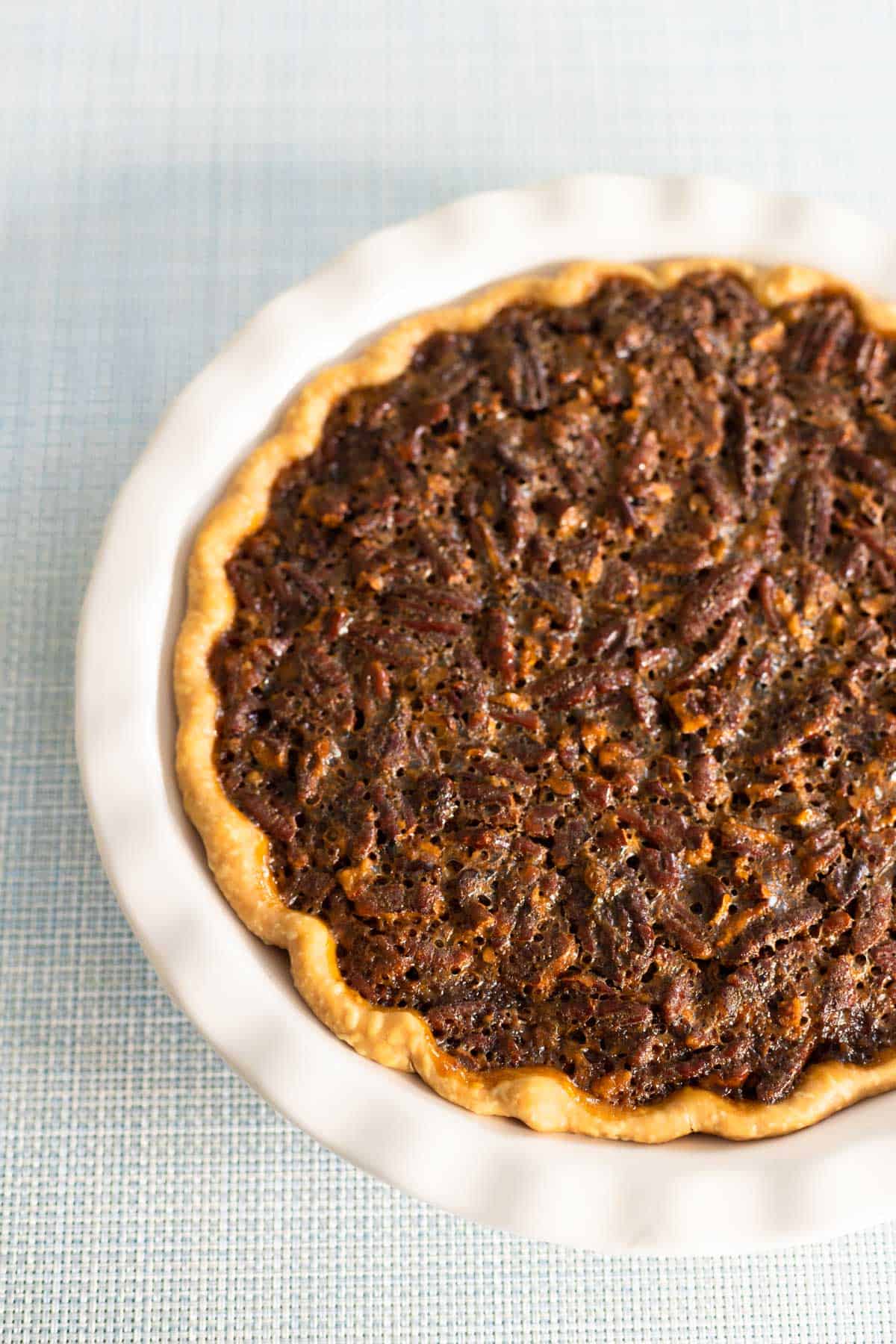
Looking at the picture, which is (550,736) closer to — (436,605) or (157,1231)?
(436,605)

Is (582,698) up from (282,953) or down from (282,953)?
up

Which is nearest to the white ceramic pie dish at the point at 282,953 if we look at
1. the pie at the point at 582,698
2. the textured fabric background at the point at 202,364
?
the pie at the point at 582,698

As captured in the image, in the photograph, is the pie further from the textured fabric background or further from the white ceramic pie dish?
the textured fabric background

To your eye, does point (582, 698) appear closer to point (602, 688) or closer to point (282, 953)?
point (602, 688)

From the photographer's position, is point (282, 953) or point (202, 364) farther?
point (202, 364)

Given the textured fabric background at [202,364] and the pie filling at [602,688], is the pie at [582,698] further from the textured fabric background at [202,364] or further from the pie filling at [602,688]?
the textured fabric background at [202,364]

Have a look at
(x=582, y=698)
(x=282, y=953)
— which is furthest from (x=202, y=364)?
(x=282, y=953)

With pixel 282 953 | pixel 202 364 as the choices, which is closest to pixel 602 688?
A: pixel 282 953

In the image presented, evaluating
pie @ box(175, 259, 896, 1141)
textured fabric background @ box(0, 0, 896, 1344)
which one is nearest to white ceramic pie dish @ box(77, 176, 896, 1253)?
pie @ box(175, 259, 896, 1141)
